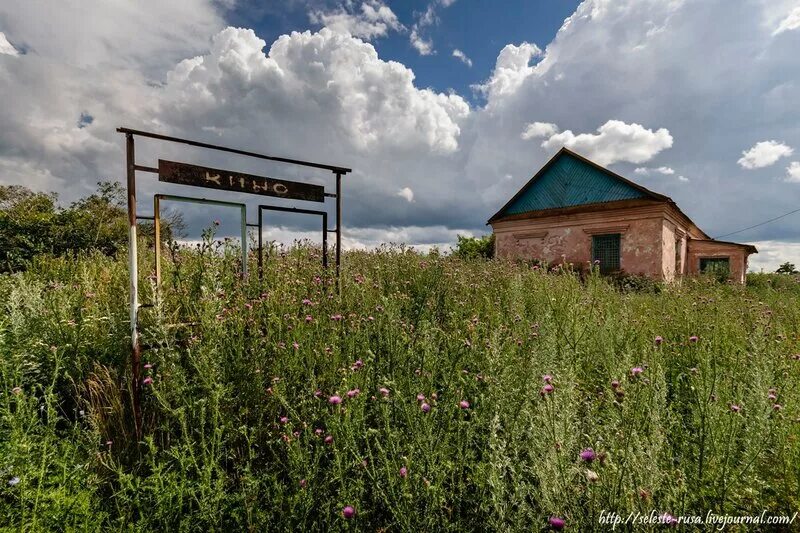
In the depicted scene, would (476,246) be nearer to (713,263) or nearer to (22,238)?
(713,263)

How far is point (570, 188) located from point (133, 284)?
16894 mm

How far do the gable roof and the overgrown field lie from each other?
11280 mm

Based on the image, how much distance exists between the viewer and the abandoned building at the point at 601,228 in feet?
45.9

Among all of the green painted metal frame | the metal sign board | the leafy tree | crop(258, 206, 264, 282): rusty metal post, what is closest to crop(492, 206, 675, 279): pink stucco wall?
the metal sign board


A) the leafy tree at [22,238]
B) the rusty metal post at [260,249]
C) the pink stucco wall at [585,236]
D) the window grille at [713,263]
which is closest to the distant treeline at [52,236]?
the leafy tree at [22,238]

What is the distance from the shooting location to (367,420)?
2.78m

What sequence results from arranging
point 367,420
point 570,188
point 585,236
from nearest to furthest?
point 367,420
point 585,236
point 570,188

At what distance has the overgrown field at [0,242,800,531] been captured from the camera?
192 cm

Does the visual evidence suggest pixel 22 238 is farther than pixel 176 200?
Yes

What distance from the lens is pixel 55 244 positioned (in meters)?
12.1

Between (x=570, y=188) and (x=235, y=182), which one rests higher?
(x=570, y=188)

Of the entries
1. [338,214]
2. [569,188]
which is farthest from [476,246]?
[338,214]

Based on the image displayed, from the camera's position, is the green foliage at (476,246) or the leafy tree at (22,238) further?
the green foliage at (476,246)

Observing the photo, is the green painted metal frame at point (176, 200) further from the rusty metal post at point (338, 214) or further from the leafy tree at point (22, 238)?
the leafy tree at point (22, 238)
